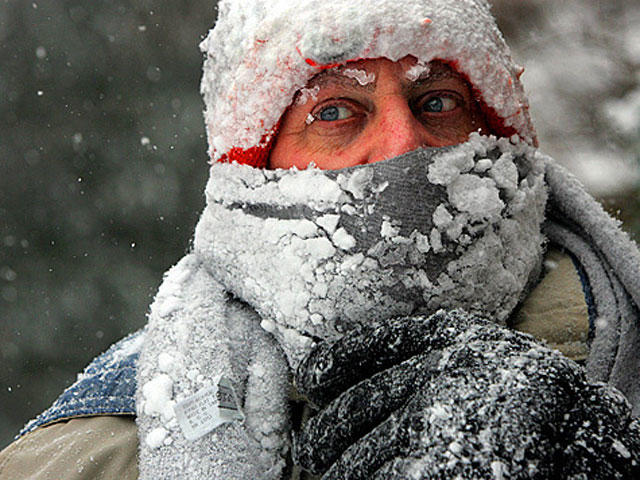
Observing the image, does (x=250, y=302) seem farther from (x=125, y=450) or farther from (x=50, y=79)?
(x=50, y=79)

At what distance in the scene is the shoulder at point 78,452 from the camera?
4.07 ft

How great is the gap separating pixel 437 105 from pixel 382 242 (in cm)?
42

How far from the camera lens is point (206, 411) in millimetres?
1168

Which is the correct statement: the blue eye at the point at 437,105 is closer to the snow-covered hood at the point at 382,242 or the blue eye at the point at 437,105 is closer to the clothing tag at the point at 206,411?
the snow-covered hood at the point at 382,242

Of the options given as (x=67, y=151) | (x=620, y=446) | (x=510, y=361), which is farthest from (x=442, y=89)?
(x=67, y=151)

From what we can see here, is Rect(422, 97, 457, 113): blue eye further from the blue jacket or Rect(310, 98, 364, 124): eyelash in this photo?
the blue jacket

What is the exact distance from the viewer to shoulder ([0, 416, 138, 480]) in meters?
1.24

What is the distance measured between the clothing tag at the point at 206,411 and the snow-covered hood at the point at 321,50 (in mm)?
559

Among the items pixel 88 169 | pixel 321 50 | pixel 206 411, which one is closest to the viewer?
pixel 206 411

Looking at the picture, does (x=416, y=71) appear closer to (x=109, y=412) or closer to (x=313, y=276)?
(x=313, y=276)

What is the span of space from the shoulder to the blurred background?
313 centimetres

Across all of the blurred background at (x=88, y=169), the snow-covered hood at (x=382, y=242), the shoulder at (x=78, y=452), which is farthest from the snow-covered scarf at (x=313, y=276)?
the blurred background at (x=88, y=169)

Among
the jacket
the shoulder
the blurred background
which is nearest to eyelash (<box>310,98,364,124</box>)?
the jacket

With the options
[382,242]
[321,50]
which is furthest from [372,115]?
[382,242]
